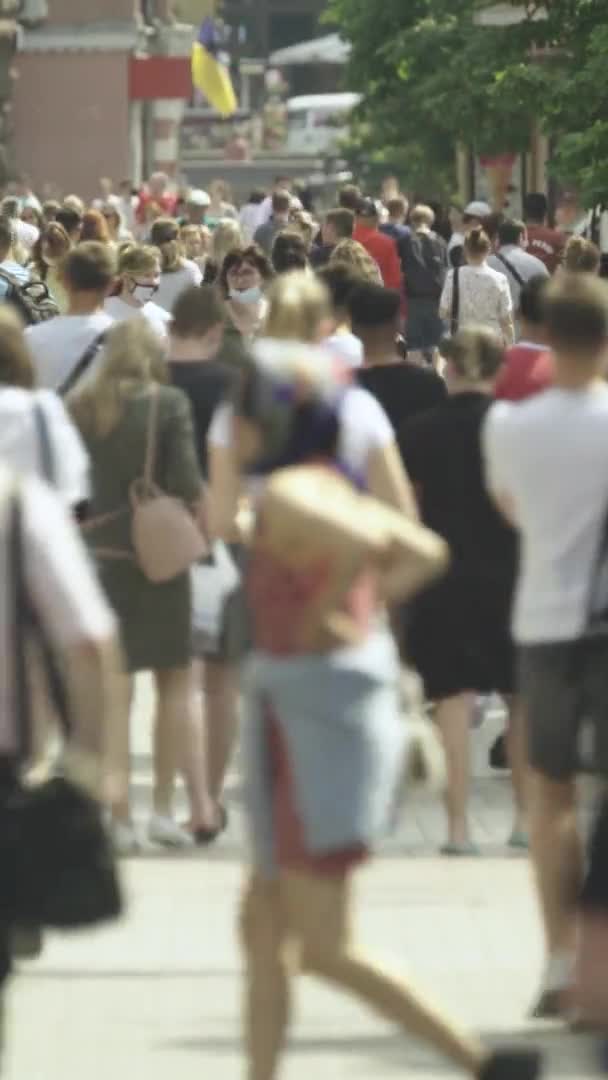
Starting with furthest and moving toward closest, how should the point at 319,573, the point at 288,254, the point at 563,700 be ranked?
the point at 288,254
the point at 563,700
the point at 319,573

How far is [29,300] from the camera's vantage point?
16.9 meters

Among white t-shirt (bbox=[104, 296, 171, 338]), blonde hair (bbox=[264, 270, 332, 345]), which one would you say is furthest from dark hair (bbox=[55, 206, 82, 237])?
blonde hair (bbox=[264, 270, 332, 345])

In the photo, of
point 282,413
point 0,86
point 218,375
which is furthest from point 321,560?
point 0,86

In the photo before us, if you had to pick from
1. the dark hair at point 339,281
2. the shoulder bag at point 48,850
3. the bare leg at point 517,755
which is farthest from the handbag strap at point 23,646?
the dark hair at point 339,281

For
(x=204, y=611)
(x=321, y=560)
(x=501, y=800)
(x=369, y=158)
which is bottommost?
(x=369, y=158)

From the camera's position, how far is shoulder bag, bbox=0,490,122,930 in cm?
680

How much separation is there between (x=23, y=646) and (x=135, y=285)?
1050 cm

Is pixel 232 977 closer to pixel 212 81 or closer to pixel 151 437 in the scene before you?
pixel 151 437

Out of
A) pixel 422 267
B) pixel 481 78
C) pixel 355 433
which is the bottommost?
pixel 422 267

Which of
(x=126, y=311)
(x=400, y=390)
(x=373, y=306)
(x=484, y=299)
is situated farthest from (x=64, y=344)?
(x=484, y=299)

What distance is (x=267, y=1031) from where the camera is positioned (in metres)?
7.26

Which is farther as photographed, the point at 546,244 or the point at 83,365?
the point at 546,244

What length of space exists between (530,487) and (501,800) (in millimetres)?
4609

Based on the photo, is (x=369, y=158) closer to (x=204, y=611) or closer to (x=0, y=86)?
(x=0, y=86)
